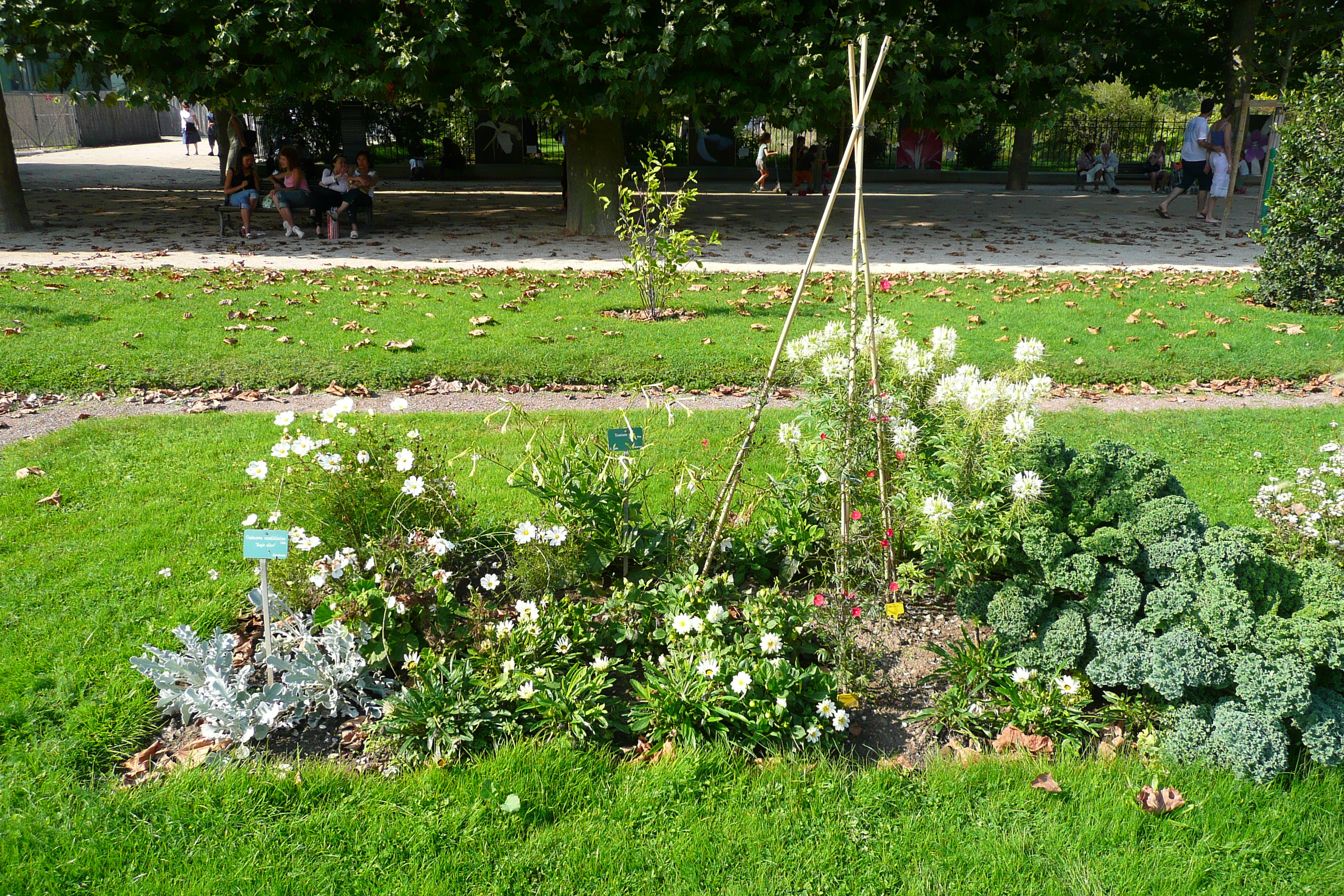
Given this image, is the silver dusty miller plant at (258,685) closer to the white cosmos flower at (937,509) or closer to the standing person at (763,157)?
the white cosmos flower at (937,509)

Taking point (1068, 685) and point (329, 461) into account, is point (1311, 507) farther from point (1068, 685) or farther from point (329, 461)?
point (329, 461)

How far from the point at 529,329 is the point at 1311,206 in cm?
747

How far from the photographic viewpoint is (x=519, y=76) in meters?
12.1

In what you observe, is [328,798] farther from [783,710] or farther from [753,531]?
[753,531]

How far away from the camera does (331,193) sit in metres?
13.5

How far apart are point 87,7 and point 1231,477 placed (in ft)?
43.1

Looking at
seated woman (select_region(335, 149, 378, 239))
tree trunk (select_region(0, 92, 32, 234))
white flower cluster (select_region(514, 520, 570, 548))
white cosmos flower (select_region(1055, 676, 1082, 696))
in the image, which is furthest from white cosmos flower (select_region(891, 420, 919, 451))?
tree trunk (select_region(0, 92, 32, 234))

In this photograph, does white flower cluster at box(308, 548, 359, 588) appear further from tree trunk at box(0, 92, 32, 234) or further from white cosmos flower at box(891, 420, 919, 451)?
tree trunk at box(0, 92, 32, 234)

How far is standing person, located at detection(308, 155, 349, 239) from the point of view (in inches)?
525

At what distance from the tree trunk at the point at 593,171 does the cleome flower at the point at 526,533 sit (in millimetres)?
11179

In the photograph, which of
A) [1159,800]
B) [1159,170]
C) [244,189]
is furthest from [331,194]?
[1159,170]

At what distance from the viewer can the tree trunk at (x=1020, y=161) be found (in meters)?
24.4

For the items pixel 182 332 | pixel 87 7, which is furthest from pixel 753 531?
pixel 87 7

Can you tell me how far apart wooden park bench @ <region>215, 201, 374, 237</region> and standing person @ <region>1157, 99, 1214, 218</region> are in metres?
14.2
